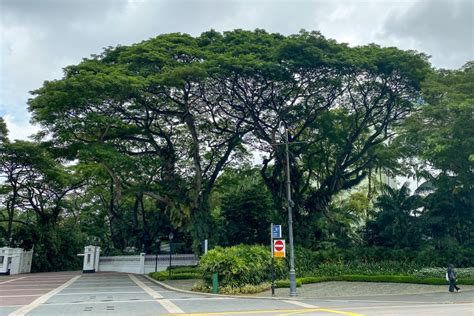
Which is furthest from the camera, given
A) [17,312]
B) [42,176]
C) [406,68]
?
[42,176]

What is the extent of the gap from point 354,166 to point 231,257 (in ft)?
54.6

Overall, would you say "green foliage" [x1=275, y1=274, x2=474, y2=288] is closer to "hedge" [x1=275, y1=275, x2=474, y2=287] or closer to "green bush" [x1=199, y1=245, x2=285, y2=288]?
"hedge" [x1=275, y1=275, x2=474, y2=287]

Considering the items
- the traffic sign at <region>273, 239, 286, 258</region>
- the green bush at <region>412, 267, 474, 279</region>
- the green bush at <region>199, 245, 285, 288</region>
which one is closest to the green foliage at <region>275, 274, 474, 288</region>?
the green bush at <region>412, 267, 474, 279</region>

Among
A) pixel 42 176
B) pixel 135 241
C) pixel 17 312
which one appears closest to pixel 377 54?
pixel 17 312

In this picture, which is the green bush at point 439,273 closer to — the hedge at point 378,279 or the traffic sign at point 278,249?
the hedge at point 378,279

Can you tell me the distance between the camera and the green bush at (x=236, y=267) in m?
18.9

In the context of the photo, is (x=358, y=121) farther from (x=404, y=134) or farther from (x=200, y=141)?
(x=200, y=141)

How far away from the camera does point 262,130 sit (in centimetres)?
2770

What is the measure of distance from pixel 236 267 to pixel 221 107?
12.0 metres

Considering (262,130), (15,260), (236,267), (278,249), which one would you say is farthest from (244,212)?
(15,260)

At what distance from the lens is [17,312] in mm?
12742

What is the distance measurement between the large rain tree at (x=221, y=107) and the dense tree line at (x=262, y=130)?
0.10 metres

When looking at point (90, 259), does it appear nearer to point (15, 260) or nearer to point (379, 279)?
point (15, 260)

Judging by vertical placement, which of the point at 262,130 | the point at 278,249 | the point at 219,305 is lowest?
the point at 219,305
